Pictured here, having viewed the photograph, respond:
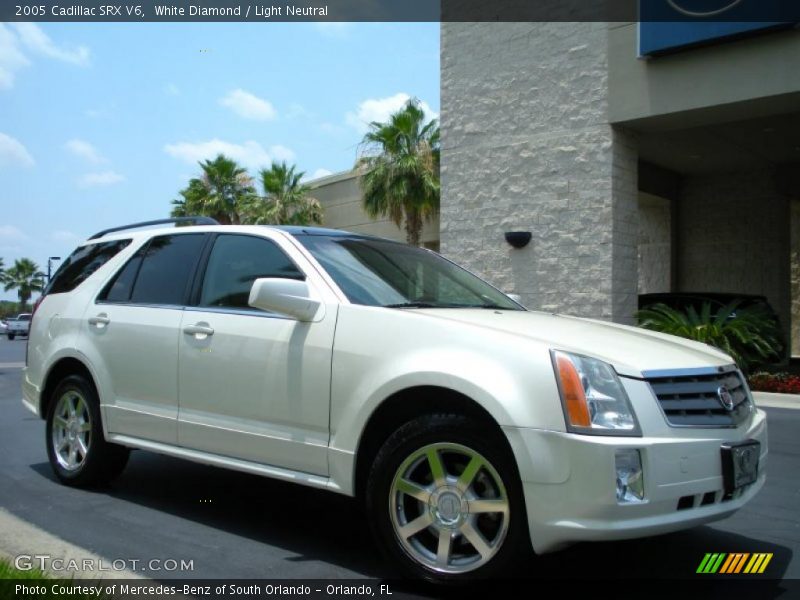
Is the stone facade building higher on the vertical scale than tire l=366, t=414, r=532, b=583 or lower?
higher

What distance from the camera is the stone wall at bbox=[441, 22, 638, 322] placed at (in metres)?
14.1

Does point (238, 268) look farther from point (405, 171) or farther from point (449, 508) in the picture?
point (405, 171)

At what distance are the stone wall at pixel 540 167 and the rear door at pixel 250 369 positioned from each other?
10190 millimetres

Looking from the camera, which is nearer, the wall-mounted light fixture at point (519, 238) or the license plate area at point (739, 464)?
the license plate area at point (739, 464)

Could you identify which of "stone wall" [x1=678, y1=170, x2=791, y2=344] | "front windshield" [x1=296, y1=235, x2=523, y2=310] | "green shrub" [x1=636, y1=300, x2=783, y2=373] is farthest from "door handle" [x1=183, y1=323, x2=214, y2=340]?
"stone wall" [x1=678, y1=170, x2=791, y2=344]

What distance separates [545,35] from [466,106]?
2036 mm

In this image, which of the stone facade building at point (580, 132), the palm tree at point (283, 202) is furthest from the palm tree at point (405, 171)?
the stone facade building at point (580, 132)

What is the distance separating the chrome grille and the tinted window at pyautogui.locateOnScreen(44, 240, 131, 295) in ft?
13.1

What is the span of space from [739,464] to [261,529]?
104 inches

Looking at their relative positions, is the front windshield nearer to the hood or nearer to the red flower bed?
the hood

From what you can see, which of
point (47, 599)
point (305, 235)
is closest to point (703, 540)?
point (305, 235)

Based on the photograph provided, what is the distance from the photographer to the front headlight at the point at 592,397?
10.6 ft

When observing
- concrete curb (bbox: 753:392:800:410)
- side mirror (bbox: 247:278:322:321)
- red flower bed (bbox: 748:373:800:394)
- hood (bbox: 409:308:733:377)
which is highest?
side mirror (bbox: 247:278:322:321)

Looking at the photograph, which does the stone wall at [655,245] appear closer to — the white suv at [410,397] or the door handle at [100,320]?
the white suv at [410,397]
